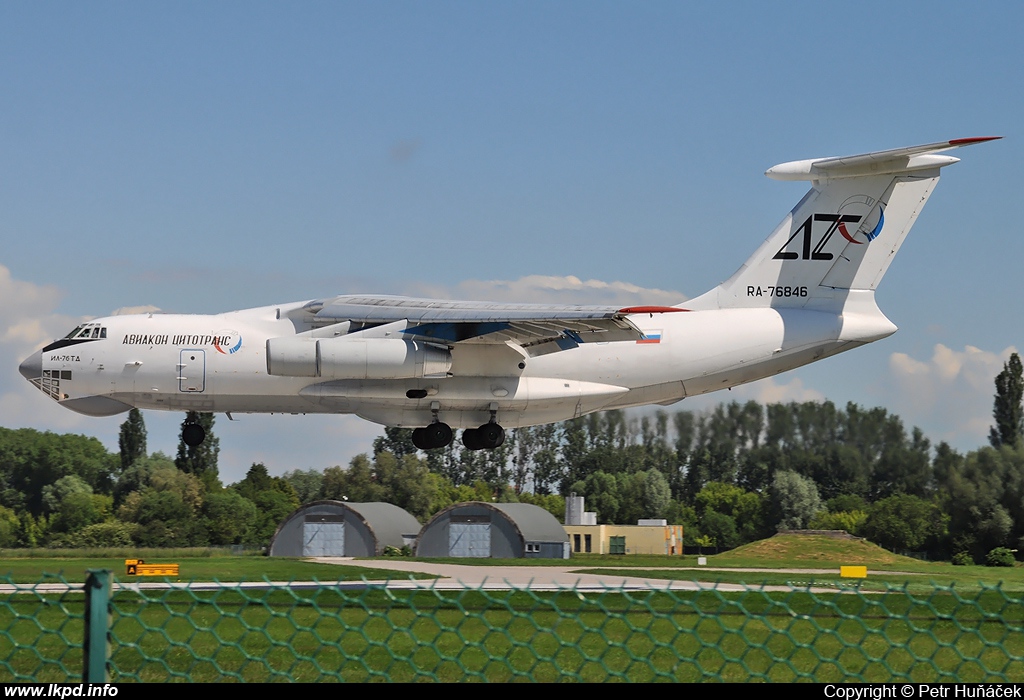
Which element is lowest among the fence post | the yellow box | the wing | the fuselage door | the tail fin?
the yellow box

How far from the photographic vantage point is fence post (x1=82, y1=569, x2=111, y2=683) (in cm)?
372

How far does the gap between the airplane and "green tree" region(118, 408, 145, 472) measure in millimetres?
29444

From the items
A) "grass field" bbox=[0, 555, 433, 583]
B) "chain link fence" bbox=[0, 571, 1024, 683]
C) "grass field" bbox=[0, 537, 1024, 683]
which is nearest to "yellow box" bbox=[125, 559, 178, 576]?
"grass field" bbox=[0, 555, 433, 583]

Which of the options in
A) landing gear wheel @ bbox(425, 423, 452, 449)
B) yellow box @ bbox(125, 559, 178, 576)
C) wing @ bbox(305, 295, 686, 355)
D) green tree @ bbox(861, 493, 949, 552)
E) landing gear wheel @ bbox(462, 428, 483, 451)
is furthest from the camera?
green tree @ bbox(861, 493, 949, 552)

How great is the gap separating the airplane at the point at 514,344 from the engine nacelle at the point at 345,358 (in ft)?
0.07

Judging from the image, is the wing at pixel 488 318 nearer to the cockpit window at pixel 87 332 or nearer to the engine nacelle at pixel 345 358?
the engine nacelle at pixel 345 358

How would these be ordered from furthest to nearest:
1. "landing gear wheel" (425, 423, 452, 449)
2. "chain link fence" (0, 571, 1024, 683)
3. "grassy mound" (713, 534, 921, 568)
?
1. "grassy mound" (713, 534, 921, 568)
2. "landing gear wheel" (425, 423, 452, 449)
3. "chain link fence" (0, 571, 1024, 683)

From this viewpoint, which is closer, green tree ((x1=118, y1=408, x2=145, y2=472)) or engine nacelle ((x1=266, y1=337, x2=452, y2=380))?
engine nacelle ((x1=266, y1=337, x2=452, y2=380))

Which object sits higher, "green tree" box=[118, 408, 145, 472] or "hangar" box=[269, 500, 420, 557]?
"green tree" box=[118, 408, 145, 472]

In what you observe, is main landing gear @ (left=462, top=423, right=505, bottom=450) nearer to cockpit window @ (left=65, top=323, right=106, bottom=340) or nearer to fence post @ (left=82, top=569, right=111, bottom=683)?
cockpit window @ (left=65, top=323, right=106, bottom=340)

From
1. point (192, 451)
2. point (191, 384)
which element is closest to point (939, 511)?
point (191, 384)

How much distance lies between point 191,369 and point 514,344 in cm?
476

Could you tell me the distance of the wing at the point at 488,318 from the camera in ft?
51.3

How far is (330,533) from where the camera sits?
95.7 feet
